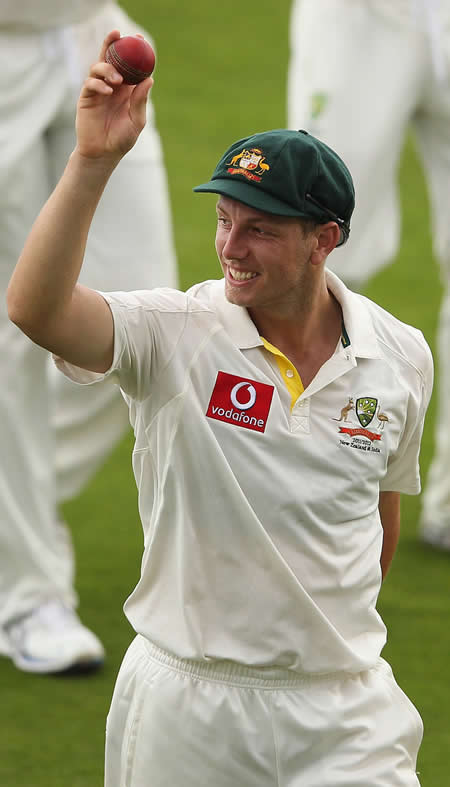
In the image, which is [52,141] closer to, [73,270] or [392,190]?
[392,190]

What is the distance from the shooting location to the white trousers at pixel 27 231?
4668 millimetres

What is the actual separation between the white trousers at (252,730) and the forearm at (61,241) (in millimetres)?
755

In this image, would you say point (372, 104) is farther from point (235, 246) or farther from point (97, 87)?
point (97, 87)

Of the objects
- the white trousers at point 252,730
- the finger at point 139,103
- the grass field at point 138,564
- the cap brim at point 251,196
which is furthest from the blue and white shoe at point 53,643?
the finger at point 139,103

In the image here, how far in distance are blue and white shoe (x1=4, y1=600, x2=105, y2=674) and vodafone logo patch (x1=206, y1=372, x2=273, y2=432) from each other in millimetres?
1962

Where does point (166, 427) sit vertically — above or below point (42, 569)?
above

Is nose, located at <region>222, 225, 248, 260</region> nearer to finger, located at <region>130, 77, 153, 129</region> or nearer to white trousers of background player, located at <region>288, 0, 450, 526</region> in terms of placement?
finger, located at <region>130, 77, 153, 129</region>

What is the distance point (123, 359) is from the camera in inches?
110

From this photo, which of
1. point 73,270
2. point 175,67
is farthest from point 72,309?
point 175,67

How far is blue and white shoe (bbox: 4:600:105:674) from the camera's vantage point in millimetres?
4664

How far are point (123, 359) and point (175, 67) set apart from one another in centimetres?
991

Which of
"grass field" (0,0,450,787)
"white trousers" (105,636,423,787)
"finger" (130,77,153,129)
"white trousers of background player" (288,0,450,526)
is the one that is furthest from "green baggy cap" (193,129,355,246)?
"white trousers of background player" (288,0,450,526)

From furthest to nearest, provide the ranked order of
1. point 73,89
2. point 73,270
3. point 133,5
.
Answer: point 133,5 < point 73,89 < point 73,270

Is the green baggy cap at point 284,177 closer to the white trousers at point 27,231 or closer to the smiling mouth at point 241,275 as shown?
the smiling mouth at point 241,275
